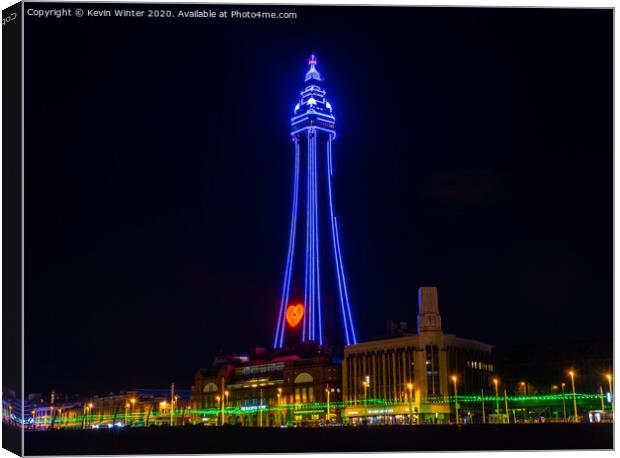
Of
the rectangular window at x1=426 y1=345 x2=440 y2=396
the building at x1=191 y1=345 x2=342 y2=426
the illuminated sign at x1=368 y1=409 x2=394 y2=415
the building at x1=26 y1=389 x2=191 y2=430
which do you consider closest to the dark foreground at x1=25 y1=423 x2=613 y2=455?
the rectangular window at x1=426 y1=345 x2=440 y2=396

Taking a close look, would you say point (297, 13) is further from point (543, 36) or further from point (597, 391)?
point (597, 391)

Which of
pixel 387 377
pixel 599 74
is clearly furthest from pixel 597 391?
pixel 599 74

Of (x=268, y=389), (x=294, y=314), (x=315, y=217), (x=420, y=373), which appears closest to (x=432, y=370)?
(x=420, y=373)

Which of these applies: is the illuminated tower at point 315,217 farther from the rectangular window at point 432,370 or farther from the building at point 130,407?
the building at point 130,407

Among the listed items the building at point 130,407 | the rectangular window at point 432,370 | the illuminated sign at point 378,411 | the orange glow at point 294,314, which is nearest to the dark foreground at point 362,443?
the rectangular window at point 432,370

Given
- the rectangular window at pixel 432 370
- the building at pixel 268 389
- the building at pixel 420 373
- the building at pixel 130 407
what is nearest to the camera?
the building at pixel 420 373

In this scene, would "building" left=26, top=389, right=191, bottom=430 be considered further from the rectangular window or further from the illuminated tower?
the rectangular window
